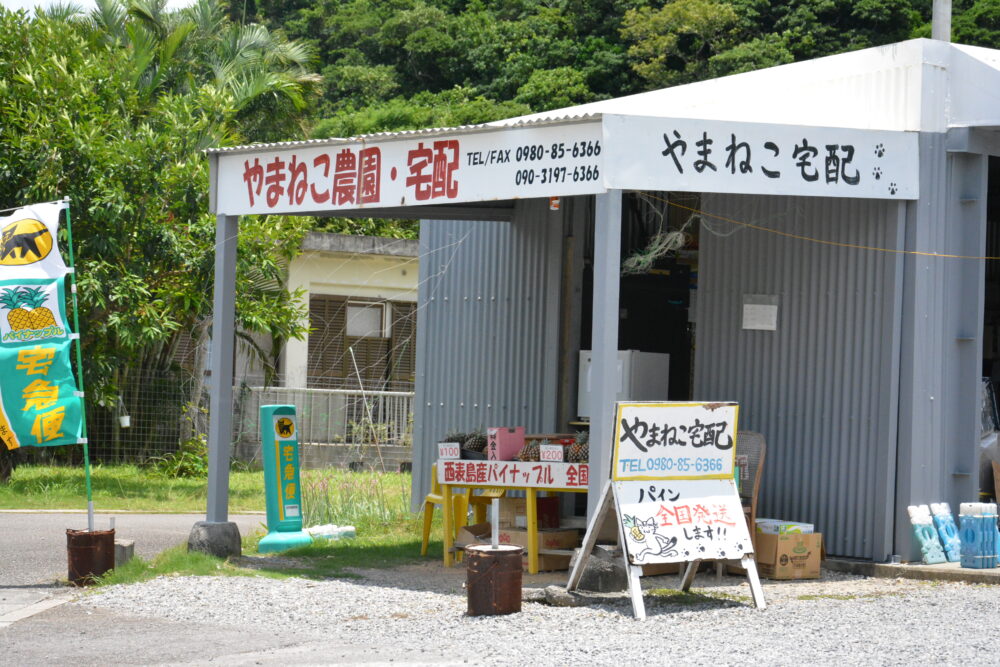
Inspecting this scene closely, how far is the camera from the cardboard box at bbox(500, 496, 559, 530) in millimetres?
10438

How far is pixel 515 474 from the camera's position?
984 cm

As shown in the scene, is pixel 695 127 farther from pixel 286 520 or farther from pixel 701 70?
pixel 701 70

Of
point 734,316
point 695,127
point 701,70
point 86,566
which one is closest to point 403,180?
point 695,127

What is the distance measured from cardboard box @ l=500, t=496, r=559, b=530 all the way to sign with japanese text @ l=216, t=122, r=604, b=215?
2.62 m

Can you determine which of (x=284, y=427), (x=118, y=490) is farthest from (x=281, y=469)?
(x=118, y=490)

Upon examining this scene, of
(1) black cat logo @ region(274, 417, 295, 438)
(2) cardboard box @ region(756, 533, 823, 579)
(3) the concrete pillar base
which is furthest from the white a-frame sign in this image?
(1) black cat logo @ region(274, 417, 295, 438)

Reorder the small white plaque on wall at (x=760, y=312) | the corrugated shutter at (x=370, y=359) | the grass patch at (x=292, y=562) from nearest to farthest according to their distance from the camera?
1. the grass patch at (x=292, y=562)
2. the small white plaque on wall at (x=760, y=312)
3. the corrugated shutter at (x=370, y=359)

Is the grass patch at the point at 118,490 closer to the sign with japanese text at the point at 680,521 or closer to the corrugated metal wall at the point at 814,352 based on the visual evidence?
the corrugated metal wall at the point at 814,352

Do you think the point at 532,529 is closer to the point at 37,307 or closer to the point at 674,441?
the point at 674,441

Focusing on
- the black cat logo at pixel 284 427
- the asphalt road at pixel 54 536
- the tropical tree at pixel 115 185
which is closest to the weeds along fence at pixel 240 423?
the tropical tree at pixel 115 185

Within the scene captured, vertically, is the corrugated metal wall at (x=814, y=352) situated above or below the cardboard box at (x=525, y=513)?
above

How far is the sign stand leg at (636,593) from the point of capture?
774 cm

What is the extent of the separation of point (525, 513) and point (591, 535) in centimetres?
240

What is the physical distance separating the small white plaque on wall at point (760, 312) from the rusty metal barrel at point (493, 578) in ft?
12.2
